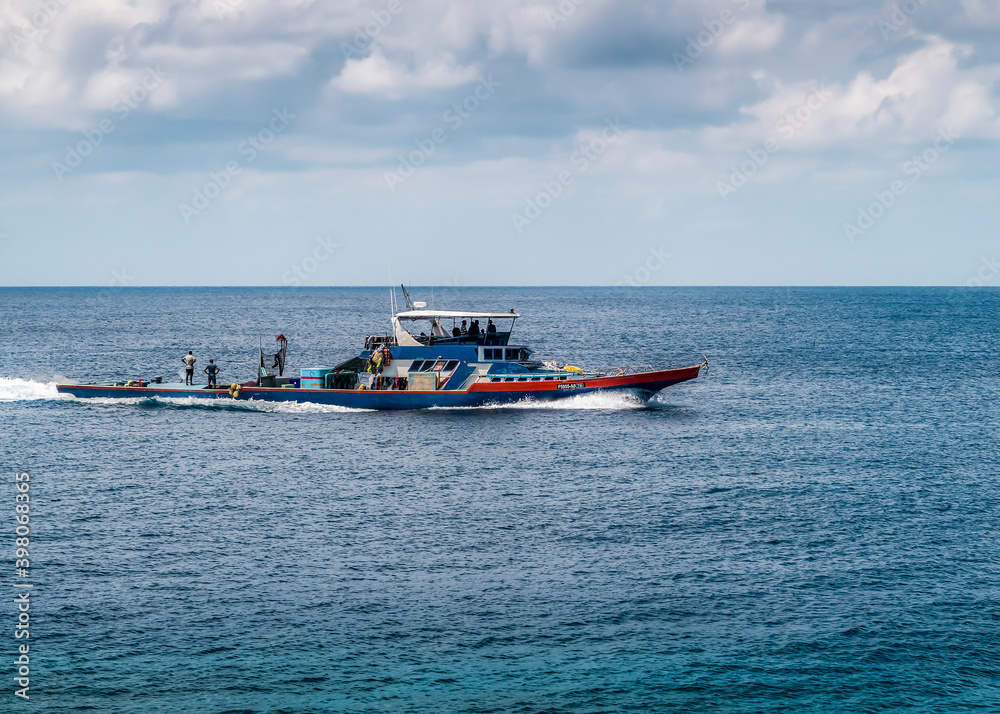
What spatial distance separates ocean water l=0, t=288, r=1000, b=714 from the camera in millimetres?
25578

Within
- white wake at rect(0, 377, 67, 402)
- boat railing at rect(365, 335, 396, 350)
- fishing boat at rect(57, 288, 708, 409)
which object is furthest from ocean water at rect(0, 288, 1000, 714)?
boat railing at rect(365, 335, 396, 350)

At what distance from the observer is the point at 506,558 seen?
3491 centimetres

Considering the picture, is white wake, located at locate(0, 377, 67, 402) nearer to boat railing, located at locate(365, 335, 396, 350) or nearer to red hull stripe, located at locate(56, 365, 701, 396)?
red hull stripe, located at locate(56, 365, 701, 396)

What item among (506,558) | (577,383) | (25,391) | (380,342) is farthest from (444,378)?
(25,391)

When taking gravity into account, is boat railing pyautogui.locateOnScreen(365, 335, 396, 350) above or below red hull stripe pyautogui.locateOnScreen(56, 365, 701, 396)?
above

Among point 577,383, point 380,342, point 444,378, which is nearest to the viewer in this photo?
point 444,378

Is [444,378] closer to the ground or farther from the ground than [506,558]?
farther from the ground

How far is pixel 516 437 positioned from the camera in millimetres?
57094

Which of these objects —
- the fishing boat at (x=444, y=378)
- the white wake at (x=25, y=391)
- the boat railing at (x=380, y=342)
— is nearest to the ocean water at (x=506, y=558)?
the fishing boat at (x=444, y=378)

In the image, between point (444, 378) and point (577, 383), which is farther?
point (577, 383)

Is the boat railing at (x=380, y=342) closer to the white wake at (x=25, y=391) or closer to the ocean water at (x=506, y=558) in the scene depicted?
the ocean water at (x=506, y=558)

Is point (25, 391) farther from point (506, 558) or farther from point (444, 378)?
point (506, 558)

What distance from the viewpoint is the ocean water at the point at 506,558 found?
25578 millimetres

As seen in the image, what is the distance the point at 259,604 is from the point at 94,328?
6382 inches
